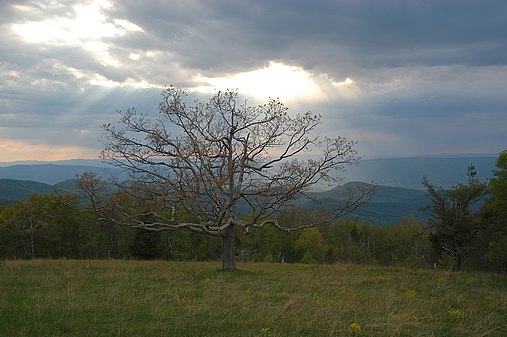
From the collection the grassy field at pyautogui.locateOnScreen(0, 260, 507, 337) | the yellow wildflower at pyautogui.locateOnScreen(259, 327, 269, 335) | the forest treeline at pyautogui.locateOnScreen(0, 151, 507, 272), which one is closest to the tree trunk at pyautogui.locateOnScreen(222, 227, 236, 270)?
the forest treeline at pyautogui.locateOnScreen(0, 151, 507, 272)

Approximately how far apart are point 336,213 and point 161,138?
9400 millimetres

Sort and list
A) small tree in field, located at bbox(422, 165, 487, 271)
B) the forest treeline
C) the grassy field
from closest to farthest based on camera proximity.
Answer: the grassy field → small tree in field, located at bbox(422, 165, 487, 271) → the forest treeline

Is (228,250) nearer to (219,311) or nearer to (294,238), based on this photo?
(219,311)

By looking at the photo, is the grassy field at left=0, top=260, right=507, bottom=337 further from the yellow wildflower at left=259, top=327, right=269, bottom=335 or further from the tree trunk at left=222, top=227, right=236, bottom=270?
the tree trunk at left=222, top=227, right=236, bottom=270

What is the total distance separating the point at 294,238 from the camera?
72500 mm

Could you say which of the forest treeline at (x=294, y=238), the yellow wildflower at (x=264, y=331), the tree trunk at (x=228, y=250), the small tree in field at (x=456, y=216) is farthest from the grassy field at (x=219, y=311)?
the small tree in field at (x=456, y=216)

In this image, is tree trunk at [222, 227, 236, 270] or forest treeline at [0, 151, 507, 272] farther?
forest treeline at [0, 151, 507, 272]

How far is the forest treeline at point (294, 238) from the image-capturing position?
33.2 meters

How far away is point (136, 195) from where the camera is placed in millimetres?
19562

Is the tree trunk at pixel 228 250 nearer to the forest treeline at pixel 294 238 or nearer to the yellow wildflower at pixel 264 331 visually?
the forest treeline at pixel 294 238

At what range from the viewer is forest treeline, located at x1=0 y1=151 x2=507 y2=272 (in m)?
33.2

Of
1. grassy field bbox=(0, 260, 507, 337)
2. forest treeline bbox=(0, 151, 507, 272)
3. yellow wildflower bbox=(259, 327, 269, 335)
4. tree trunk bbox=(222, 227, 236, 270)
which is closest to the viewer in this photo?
yellow wildflower bbox=(259, 327, 269, 335)

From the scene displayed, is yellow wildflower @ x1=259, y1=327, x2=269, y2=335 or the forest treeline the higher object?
yellow wildflower @ x1=259, y1=327, x2=269, y2=335

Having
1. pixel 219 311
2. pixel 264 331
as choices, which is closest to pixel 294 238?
pixel 219 311
